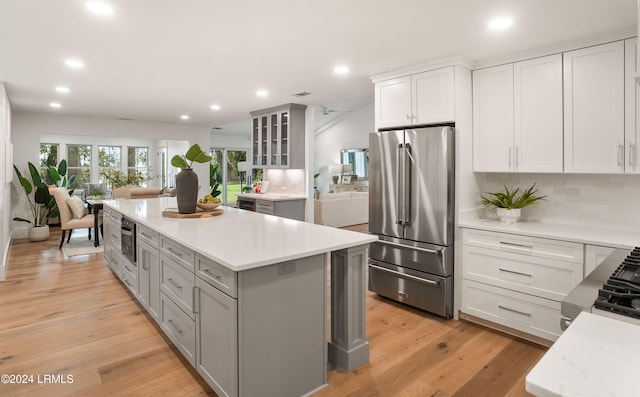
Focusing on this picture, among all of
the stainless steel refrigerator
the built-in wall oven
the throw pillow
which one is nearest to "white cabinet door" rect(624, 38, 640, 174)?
the stainless steel refrigerator

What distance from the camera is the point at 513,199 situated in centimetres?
346

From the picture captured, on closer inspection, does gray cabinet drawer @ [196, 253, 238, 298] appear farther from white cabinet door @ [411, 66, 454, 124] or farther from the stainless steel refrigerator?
white cabinet door @ [411, 66, 454, 124]

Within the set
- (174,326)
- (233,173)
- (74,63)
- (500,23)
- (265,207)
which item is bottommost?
(174,326)

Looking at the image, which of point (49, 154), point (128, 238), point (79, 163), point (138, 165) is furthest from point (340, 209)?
point (49, 154)

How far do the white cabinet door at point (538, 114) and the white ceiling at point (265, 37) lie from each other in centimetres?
18

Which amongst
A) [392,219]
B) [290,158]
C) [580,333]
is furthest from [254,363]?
[290,158]

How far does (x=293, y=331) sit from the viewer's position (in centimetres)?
202

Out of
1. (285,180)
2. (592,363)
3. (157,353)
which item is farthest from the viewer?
(285,180)

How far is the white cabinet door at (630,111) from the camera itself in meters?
2.59

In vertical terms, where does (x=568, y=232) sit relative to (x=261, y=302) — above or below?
above

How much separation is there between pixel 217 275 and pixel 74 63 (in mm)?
3103

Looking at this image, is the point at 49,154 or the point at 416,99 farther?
the point at 49,154

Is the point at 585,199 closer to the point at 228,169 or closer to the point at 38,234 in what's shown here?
the point at 38,234

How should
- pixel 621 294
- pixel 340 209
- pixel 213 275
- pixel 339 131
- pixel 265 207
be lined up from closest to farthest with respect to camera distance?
pixel 621 294 < pixel 213 275 < pixel 265 207 < pixel 340 209 < pixel 339 131
